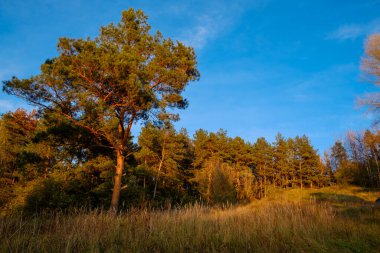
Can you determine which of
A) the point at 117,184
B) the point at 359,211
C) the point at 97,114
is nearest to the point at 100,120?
the point at 97,114

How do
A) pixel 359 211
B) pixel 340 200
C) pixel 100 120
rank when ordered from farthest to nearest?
pixel 340 200 → pixel 100 120 → pixel 359 211

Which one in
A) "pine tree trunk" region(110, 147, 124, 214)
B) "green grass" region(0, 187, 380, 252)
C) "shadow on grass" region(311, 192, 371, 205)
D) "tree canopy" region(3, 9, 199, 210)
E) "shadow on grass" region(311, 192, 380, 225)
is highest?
"tree canopy" region(3, 9, 199, 210)

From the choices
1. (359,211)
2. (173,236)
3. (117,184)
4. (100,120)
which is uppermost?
(100,120)

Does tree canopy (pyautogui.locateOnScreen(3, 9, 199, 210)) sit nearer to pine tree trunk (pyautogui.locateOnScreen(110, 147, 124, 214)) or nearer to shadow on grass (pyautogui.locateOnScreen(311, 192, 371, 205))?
pine tree trunk (pyautogui.locateOnScreen(110, 147, 124, 214))

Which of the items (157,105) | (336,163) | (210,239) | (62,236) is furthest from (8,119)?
(336,163)

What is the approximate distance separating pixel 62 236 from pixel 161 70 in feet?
27.9

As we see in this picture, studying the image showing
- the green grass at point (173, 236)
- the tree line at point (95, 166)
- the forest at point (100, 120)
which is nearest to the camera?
the green grass at point (173, 236)

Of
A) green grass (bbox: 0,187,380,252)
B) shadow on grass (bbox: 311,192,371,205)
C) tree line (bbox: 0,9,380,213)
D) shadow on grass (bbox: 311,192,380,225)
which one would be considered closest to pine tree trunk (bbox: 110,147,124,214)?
tree line (bbox: 0,9,380,213)

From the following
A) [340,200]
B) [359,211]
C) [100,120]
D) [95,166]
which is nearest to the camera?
[359,211]

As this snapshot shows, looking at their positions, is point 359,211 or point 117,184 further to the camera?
point 117,184

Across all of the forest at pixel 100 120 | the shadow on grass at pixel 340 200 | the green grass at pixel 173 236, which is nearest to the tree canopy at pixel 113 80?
the forest at pixel 100 120

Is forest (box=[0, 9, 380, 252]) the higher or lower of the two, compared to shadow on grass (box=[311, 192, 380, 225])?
higher

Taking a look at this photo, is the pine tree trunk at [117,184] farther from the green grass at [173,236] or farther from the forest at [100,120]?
the green grass at [173,236]

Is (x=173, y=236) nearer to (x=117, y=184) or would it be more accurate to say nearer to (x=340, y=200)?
(x=117, y=184)
